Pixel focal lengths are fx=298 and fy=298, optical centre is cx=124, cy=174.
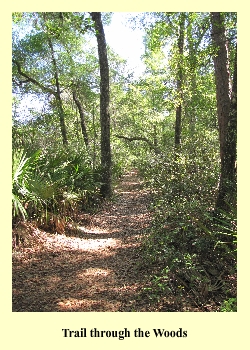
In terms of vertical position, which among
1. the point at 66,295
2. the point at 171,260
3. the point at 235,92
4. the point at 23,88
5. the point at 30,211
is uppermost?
the point at 23,88

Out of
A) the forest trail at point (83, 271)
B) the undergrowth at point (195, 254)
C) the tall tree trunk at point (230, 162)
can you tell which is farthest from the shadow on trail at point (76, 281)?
the tall tree trunk at point (230, 162)

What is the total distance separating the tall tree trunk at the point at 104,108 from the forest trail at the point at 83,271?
328 centimetres

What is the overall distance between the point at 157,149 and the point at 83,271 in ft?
34.6

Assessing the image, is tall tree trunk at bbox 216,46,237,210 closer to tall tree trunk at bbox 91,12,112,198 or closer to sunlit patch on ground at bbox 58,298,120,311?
sunlit patch on ground at bbox 58,298,120,311

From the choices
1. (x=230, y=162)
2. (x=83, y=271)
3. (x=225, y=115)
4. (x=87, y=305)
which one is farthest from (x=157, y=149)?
(x=87, y=305)

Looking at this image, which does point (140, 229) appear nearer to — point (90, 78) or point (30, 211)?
point (30, 211)

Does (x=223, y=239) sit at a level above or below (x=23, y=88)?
below

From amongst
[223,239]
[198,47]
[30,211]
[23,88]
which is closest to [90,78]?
[23,88]

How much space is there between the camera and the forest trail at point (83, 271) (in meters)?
4.28

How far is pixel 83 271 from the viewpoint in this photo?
5453 millimetres

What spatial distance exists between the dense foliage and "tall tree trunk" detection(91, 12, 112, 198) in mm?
357

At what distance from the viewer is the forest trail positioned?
14.1ft

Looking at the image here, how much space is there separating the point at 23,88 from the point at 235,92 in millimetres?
11348

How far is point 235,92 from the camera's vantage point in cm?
542
